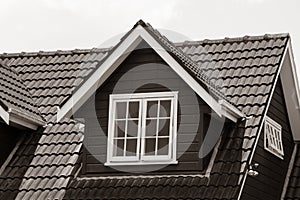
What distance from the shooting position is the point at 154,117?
1335cm

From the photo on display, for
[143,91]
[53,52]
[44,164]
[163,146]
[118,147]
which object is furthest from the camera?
[53,52]

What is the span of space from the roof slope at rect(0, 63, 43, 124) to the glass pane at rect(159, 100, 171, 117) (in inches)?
119

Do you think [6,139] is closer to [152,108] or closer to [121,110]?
[121,110]

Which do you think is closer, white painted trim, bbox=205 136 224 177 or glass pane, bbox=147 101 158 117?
white painted trim, bbox=205 136 224 177

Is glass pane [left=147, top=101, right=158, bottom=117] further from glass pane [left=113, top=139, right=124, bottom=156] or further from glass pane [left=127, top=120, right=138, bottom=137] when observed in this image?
glass pane [left=113, top=139, right=124, bottom=156]

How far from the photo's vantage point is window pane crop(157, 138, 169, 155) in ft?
43.1

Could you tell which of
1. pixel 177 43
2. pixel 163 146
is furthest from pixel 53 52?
pixel 163 146

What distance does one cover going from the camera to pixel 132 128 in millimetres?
13453

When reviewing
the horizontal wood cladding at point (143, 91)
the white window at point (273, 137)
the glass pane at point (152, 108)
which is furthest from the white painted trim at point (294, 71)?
the glass pane at point (152, 108)

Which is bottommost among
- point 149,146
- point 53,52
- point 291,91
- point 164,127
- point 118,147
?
point 118,147

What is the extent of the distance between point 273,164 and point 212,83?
2084mm

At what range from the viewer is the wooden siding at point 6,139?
48.8ft

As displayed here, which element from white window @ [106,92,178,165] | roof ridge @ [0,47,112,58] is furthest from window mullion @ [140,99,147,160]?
roof ridge @ [0,47,112,58]

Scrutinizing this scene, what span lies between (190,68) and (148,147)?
5.39 ft
